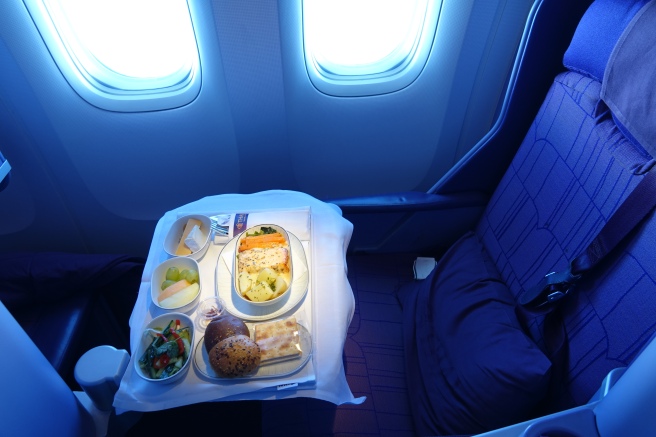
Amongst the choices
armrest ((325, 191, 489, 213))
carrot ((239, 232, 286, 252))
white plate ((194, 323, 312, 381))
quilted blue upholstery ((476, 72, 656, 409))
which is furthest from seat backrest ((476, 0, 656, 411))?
carrot ((239, 232, 286, 252))

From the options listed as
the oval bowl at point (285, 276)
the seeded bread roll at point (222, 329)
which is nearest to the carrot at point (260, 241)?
the oval bowl at point (285, 276)

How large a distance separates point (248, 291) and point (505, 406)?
733 mm

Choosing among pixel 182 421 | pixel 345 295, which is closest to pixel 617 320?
pixel 345 295

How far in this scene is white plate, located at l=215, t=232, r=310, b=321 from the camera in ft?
3.64

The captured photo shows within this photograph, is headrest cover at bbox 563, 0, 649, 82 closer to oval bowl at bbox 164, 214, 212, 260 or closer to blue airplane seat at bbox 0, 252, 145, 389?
oval bowl at bbox 164, 214, 212, 260

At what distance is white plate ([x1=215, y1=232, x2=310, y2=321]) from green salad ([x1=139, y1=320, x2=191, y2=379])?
15 cm

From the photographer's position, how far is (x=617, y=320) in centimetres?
97

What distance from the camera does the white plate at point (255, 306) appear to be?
111cm

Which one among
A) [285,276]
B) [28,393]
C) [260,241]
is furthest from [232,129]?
[28,393]

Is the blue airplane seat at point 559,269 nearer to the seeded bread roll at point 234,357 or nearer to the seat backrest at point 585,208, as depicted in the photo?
the seat backrest at point 585,208

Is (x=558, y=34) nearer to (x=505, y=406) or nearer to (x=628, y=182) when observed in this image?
(x=628, y=182)

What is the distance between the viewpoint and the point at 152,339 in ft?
3.40

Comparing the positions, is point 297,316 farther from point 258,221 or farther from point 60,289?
point 60,289

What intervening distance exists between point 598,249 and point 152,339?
1120 millimetres
